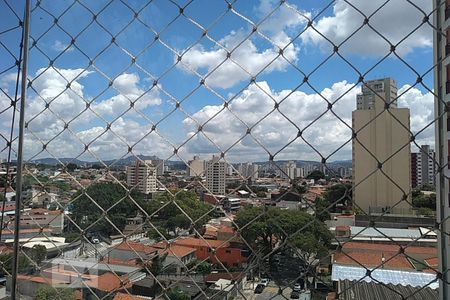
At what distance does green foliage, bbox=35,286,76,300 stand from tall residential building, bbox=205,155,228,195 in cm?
50

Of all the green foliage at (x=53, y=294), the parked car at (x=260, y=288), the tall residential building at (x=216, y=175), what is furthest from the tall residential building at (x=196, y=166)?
the green foliage at (x=53, y=294)

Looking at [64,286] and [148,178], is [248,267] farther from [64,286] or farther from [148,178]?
[64,286]

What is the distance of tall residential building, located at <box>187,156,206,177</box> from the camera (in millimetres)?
759

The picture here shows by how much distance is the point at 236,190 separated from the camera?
2.29 ft

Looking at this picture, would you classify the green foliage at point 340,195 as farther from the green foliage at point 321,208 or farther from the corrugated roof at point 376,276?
the corrugated roof at point 376,276

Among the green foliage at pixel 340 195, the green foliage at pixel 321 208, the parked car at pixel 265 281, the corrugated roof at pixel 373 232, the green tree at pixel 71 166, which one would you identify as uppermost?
the green tree at pixel 71 166

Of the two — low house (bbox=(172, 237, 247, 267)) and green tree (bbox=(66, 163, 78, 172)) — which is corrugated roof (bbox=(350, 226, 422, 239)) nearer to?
low house (bbox=(172, 237, 247, 267))

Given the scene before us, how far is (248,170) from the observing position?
2.36ft

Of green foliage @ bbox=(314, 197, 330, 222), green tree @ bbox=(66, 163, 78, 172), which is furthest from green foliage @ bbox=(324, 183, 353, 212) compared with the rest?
green tree @ bbox=(66, 163, 78, 172)

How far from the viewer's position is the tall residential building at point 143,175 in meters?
0.79

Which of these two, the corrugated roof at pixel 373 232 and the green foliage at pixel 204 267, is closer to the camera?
the corrugated roof at pixel 373 232

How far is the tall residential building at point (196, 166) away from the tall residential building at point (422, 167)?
398 mm

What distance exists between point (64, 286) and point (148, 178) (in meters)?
0.45

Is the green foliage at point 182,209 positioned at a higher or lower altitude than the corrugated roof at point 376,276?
higher
